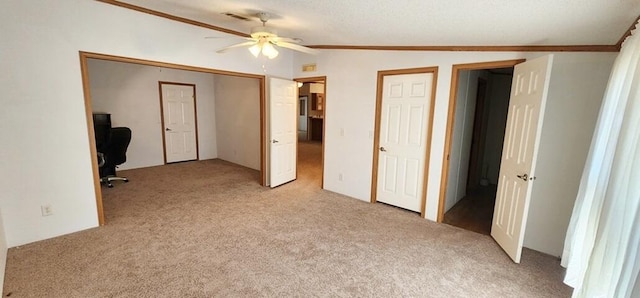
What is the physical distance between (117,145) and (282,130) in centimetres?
277

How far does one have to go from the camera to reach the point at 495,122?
514 cm

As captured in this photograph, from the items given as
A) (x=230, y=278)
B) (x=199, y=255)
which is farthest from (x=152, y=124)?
(x=230, y=278)

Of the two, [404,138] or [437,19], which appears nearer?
[437,19]

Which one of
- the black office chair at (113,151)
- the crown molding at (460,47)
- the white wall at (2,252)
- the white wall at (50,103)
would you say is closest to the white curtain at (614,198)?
the crown molding at (460,47)

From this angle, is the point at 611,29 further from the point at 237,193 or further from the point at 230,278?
the point at 237,193

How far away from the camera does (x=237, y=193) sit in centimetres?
432

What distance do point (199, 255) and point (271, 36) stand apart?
2213mm

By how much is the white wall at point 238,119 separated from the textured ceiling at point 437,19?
2507 mm

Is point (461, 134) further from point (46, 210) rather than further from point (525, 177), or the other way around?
point (46, 210)

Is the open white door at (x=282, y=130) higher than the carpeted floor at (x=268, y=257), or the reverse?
the open white door at (x=282, y=130)

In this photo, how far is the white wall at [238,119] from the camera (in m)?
5.82

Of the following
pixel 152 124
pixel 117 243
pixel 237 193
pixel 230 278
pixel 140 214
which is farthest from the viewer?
pixel 152 124

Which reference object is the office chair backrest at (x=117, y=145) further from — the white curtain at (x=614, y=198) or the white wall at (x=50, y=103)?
the white curtain at (x=614, y=198)

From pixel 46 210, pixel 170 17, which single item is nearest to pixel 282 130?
pixel 170 17
